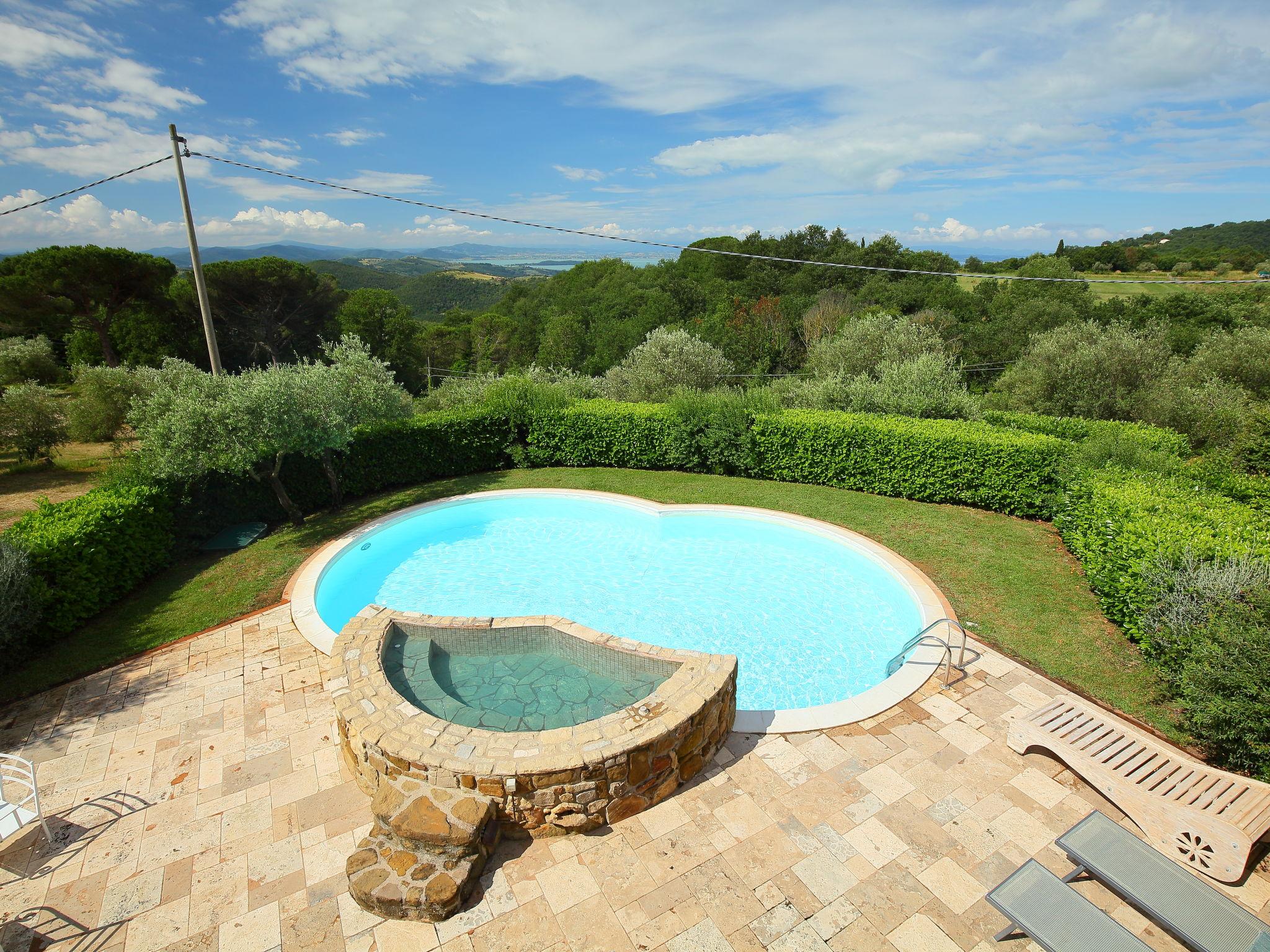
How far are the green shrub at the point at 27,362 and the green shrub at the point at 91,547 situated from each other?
48.1 ft

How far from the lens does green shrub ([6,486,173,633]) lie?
809 centimetres

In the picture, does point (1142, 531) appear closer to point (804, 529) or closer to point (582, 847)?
point (804, 529)

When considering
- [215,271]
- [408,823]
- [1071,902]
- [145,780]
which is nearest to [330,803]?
[408,823]

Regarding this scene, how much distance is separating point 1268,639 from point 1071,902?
3.41m

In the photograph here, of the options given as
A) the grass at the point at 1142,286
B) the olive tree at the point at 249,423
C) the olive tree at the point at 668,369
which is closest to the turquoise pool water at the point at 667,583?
the olive tree at the point at 249,423

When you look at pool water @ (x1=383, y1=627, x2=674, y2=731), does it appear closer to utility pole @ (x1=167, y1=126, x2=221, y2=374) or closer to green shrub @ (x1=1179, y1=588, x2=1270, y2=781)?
green shrub @ (x1=1179, y1=588, x2=1270, y2=781)

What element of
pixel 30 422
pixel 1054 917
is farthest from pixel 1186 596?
pixel 30 422

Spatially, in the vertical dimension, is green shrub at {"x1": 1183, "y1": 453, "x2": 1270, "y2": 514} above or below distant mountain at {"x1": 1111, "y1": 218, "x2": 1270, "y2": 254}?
below

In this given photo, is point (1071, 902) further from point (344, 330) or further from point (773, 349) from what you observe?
point (344, 330)

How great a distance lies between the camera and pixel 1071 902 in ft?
13.0

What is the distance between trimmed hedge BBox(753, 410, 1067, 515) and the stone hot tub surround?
9.12 meters

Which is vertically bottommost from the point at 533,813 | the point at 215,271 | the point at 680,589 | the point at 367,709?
the point at 680,589

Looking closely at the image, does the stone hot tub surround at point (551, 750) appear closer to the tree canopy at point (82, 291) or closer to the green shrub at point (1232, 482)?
the green shrub at point (1232, 482)

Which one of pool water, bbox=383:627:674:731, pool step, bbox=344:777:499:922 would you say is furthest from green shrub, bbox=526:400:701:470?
pool step, bbox=344:777:499:922
